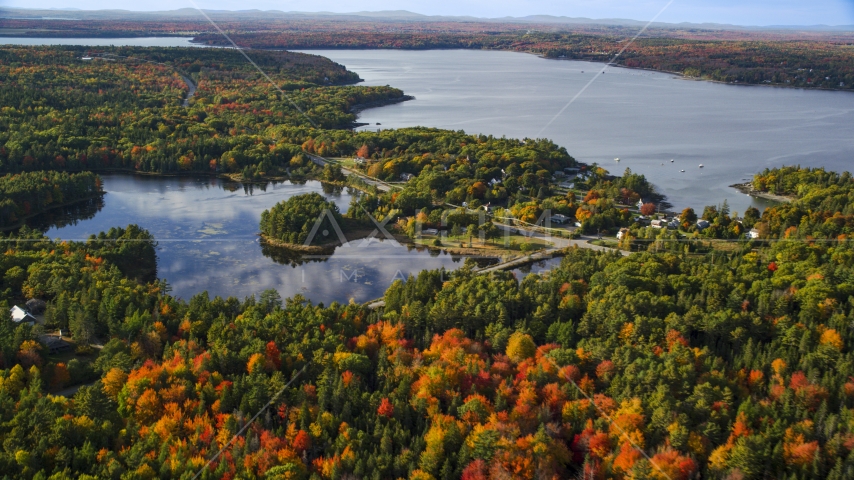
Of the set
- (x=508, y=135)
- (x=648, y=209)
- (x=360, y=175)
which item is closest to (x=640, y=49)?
(x=508, y=135)

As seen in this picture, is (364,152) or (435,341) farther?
(364,152)

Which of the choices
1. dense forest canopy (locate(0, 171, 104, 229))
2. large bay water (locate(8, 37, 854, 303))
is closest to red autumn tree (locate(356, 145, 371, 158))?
large bay water (locate(8, 37, 854, 303))

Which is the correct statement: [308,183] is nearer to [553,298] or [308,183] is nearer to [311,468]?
[553,298]

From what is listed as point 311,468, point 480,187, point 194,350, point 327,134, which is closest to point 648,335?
point 311,468

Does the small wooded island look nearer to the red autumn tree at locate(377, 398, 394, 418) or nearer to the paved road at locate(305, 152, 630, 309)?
the paved road at locate(305, 152, 630, 309)

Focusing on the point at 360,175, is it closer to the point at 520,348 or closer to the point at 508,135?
the point at 508,135

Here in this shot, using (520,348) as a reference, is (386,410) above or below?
below

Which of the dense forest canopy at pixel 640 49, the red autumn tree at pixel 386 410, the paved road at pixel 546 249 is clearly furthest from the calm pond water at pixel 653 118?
the red autumn tree at pixel 386 410
